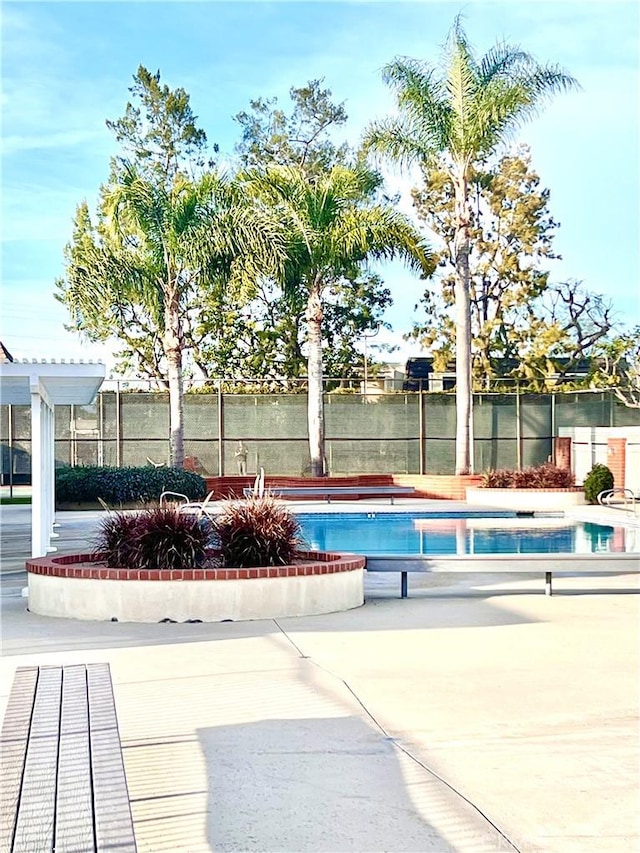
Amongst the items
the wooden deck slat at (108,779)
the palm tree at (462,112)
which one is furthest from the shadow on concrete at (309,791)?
the palm tree at (462,112)

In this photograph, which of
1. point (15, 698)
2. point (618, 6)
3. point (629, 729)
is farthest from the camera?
point (618, 6)

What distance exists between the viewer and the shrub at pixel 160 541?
30.2ft

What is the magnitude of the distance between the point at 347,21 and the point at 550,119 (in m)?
13.5

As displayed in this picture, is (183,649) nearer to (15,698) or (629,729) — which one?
(15,698)

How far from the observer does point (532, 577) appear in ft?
38.5

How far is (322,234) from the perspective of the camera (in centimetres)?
2534

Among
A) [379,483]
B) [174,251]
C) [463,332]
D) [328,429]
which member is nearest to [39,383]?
[174,251]

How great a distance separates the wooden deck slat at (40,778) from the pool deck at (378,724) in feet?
1.08

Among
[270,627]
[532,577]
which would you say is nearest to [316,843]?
[270,627]

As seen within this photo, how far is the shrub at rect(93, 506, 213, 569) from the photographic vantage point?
9.21 m

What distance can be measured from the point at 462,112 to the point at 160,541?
1780cm

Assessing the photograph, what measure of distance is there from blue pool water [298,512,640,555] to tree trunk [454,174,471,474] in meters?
4.58

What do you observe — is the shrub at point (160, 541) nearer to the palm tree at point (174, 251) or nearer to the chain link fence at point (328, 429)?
the palm tree at point (174, 251)

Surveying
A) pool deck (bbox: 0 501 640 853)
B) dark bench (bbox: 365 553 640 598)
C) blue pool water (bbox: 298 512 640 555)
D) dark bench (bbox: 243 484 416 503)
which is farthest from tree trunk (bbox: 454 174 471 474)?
pool deck (bbox: 0 501 640 853)
